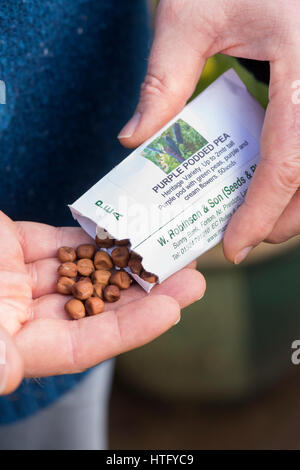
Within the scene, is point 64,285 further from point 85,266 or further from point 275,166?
point 275,166

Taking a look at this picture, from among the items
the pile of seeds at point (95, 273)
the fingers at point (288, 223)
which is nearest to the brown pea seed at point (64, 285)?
the pile of seeds at point (95, 273)

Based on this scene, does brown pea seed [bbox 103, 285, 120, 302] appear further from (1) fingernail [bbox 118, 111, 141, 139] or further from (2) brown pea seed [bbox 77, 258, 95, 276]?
(1) fingernail [bbox 118, 111, 141, 139]

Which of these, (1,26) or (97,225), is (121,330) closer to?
(97,225)

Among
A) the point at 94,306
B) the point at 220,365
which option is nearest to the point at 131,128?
the point at 94,306

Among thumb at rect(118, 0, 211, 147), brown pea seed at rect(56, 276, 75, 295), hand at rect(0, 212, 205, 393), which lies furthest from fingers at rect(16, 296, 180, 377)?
thumb at rect(118, 0, 211, 147)

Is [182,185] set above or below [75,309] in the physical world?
above

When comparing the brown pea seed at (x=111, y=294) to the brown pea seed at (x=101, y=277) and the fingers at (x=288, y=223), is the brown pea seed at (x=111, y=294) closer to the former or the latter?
the brown pea seed at (x=101, y=277)
